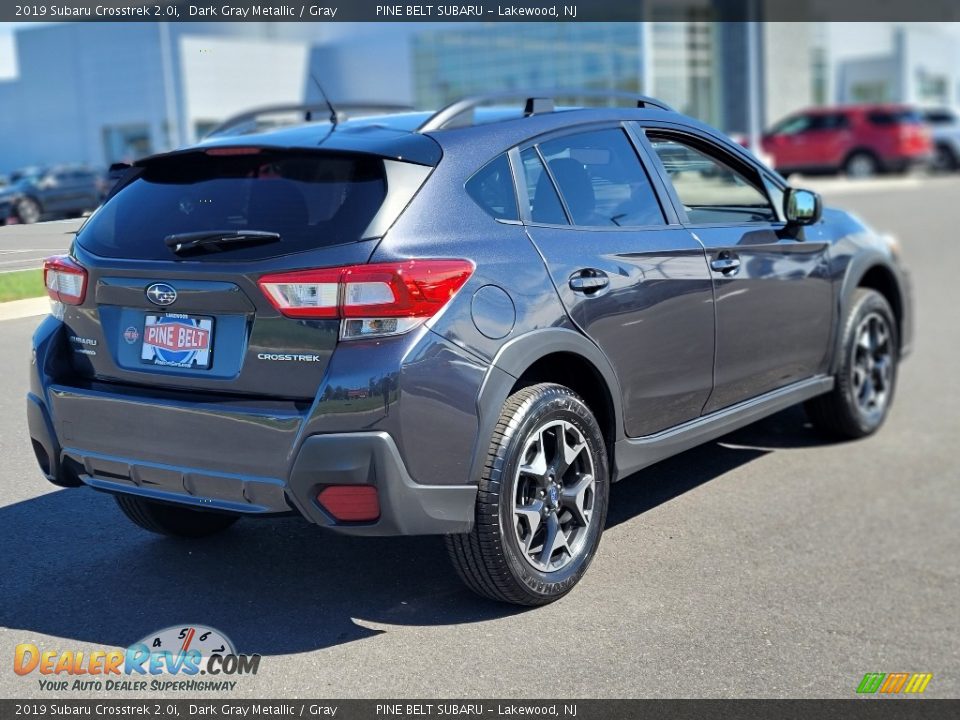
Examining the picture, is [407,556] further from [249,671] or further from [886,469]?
[886,469]

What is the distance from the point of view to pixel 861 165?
31.5 meters

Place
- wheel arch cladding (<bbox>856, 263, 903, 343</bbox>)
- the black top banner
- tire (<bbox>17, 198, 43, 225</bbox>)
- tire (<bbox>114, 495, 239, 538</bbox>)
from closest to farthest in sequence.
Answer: tire (<bbox>114, 495, 239, 538</bbox>), tire (<bbox>17, 198, 43, 225</bbox>), wheel arch cladding (<bbox>856, 263, 903, 343</bbox>), the black top banner

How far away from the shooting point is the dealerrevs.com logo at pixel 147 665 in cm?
354

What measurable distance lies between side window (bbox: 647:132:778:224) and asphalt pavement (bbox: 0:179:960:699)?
128 centimetres

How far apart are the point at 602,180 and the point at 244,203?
1.43 metres

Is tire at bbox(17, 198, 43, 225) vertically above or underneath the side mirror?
above

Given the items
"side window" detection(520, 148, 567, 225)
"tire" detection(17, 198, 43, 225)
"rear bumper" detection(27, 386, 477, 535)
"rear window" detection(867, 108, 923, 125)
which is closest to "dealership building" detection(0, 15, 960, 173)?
"rear window" detection(867, 108, 923, 125)

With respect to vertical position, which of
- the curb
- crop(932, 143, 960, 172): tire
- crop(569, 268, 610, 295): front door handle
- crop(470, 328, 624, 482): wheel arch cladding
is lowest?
crop(932, 143, 960, 172): tire

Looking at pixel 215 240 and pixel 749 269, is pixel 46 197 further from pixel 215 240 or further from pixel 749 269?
pixel 749 269

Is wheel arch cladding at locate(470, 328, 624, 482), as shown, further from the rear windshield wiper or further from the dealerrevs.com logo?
the dealerrevs.com logo

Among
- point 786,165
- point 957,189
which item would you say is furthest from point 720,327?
point 786,165

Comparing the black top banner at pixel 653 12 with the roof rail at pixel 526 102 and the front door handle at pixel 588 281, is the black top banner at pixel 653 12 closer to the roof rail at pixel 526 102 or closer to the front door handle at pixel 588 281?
the roof rail at pixel 526 102

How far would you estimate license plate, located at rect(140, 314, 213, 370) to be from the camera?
372cm

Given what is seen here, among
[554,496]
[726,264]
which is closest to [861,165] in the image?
[726,264]
